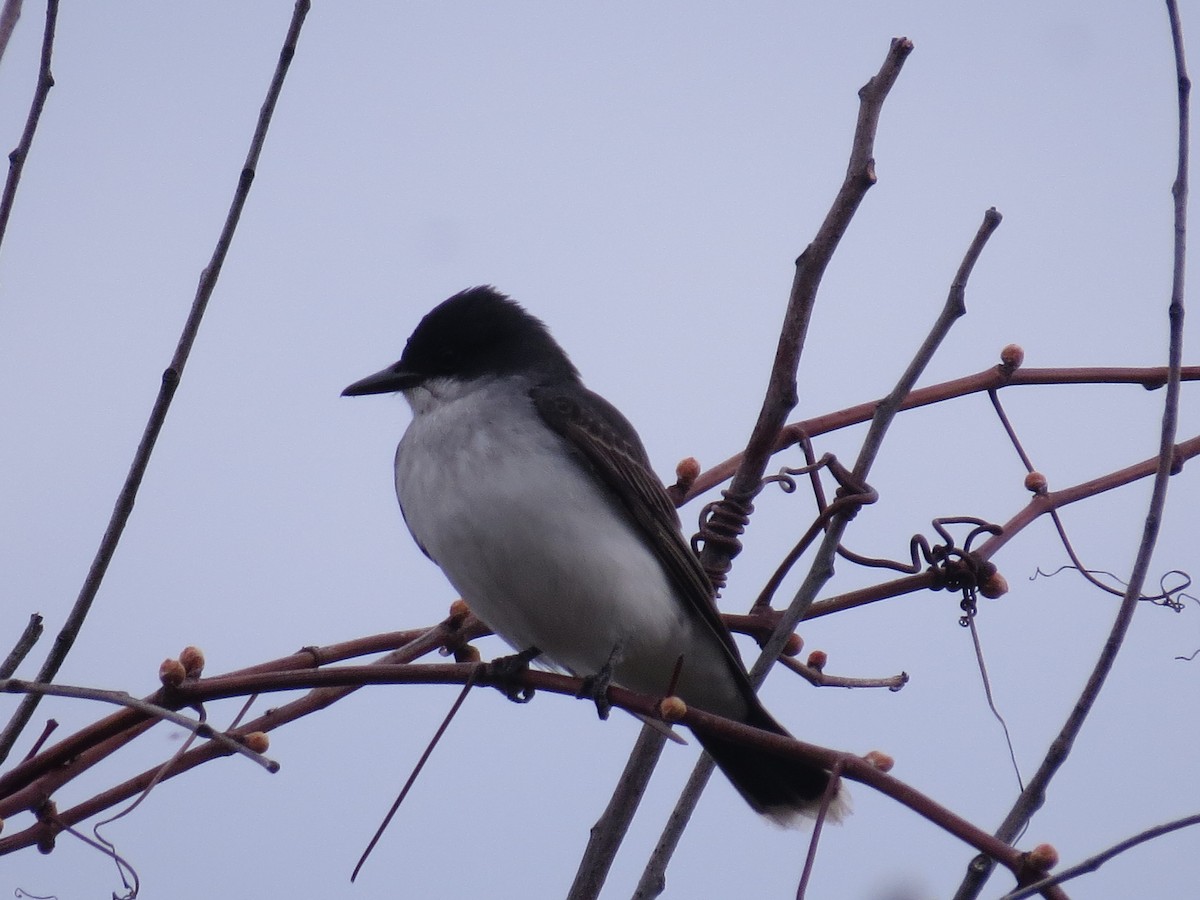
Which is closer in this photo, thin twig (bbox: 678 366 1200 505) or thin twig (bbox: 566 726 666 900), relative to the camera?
thin twig (bbox: 566 726 666 900)

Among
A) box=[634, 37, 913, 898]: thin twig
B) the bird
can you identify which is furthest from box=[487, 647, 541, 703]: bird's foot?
box=[634, 37, 913, 898]: thin twig

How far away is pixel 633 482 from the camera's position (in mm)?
4113

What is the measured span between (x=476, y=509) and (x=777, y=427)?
1.32 meters

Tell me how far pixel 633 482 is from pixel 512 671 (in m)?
1.32

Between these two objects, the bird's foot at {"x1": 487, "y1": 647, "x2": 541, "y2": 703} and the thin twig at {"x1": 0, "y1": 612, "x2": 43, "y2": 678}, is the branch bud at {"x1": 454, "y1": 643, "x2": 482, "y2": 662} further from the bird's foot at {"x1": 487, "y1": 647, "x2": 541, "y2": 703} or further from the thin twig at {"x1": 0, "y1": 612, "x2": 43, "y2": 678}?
the thin twig at {"x1": 0, "y1": 612, "x2": 43, "y2": 678}

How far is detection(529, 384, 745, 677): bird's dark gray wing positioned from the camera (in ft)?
13.1

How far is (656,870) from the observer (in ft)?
8.54

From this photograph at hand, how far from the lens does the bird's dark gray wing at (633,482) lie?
4.01 metres

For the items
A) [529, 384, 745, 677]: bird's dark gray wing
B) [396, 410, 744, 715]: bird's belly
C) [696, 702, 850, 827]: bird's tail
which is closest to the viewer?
[396, 410, 744, 715]: bird's belly

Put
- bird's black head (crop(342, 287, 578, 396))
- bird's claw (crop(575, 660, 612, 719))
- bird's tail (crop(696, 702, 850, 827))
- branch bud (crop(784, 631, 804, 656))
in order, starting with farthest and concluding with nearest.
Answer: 1. bird's black head (crop(342, 287, 578, 396))
2. bird's tail (crop(696, 702, 850, 827))
3. branch bud (crop(784, 631, 804, 656))
4. bird's claw (crop(575, 660, 612, 719))

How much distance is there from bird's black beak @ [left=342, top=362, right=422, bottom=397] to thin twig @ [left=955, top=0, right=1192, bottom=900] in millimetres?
2883

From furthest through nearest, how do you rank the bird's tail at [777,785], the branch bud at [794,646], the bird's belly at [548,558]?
the bird's tail at [777,785], the bird's belly at [548,558], the branch bud at [794,646]

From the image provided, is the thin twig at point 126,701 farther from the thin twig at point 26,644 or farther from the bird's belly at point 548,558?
the bird's belly at point 548,558

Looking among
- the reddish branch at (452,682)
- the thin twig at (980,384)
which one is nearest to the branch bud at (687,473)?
the thin twig at (980,384)
